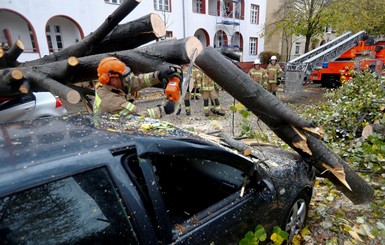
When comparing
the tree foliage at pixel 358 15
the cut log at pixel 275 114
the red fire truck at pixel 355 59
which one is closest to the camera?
the cut log at pixel 275 114

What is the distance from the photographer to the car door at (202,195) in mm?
1498

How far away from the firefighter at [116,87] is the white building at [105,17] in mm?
8913

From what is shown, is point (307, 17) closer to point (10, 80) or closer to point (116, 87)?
point (116, 87)

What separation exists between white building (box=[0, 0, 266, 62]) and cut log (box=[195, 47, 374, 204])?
1025 cm

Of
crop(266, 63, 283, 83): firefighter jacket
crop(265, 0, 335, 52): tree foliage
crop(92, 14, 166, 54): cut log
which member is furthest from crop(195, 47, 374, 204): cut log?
crop(265, 0, 335, 52): tree foliage

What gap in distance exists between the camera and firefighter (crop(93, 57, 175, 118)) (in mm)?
3043

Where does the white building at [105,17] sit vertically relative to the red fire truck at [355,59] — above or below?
above

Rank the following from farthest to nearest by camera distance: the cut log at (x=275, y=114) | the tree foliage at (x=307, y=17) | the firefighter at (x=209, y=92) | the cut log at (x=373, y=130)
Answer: the tree foliage at (x=307, y=17)
the firefighter at (x=209, y=92)
the cut log at (x=373, y=130)
the cut log at (x=275, y=114)

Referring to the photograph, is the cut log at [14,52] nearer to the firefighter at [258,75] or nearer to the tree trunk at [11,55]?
the tree trunk at [11,55]

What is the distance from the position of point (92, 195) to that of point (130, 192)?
0.19m

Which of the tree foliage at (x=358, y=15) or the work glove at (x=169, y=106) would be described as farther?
the tree foliage at (x=358, y=15)

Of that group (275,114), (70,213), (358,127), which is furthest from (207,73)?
(358,127)

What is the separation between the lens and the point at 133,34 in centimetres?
361

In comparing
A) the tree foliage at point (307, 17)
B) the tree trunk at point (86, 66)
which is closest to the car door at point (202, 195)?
the tree trunk at point (86, 66)
